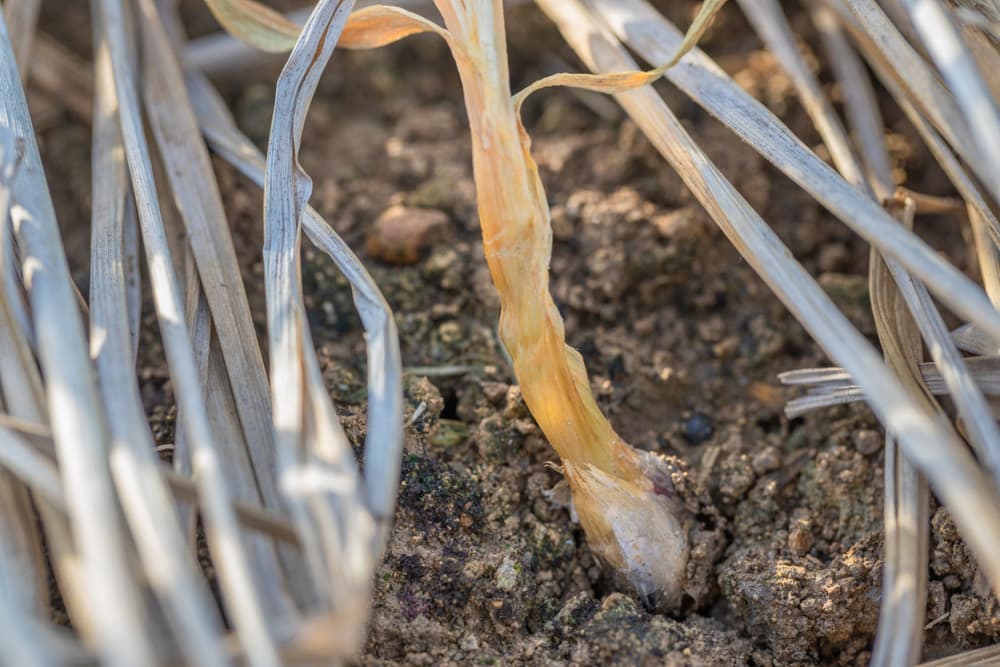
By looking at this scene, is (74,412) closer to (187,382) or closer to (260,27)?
(187,382)

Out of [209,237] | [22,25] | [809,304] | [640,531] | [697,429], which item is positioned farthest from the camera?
[22,25]

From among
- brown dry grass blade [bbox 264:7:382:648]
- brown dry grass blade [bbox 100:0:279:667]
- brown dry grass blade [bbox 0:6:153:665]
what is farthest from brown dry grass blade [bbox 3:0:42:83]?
brown dry grass blade [bbox 264:7:382:648]

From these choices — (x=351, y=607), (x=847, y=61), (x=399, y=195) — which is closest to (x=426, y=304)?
(x=399, y=195)

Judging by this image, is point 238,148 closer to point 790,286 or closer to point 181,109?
point 181,109

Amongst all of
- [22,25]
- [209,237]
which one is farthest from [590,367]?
[22,25]

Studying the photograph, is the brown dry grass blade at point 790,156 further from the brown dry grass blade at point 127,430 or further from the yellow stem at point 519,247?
the brown dry grass blade at point 127,430

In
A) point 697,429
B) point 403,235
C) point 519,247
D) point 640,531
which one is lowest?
point 640,531

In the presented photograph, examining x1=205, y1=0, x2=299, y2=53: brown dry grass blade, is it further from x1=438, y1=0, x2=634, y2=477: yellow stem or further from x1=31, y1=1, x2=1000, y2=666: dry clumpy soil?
x1=438, y1=0, x2=634, y2=477: yellow stem

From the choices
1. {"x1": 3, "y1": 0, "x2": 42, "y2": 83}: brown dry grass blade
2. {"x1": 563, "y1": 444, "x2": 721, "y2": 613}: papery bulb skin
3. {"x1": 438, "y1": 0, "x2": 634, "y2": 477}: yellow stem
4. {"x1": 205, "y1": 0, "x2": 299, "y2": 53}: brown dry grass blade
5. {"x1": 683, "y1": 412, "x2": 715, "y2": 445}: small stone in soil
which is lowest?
{"x1": 563, "y1": 444, "x2": 721, "y2": 613}: papery bulb skin
